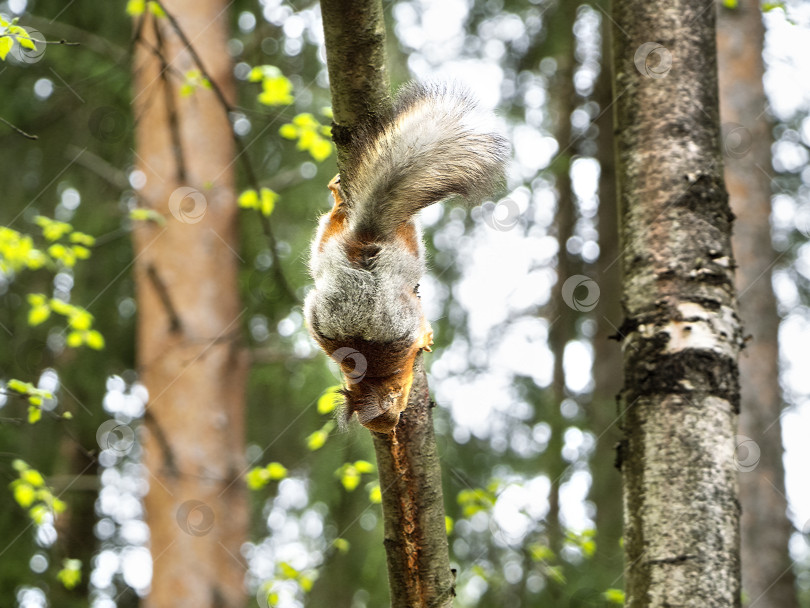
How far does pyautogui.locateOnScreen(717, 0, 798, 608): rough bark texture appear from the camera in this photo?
14.1ft

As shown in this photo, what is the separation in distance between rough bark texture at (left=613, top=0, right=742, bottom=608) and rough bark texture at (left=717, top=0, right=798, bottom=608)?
1.88 metres

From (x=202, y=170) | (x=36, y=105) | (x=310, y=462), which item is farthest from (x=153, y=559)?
(x=36, y=105)

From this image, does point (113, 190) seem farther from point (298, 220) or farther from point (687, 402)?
point (687, 402)

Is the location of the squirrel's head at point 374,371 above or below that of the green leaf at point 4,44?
below

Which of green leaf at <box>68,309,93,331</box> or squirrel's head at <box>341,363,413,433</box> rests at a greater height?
green leaf at <box>68,309,93,331</box>
